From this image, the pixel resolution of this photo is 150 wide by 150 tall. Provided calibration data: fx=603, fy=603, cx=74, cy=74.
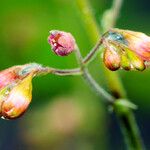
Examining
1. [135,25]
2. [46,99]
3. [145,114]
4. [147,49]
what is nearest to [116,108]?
[147,49]

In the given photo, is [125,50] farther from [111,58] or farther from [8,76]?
[8,76]

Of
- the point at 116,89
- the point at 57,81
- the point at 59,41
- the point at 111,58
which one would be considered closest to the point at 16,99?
the point at 59,41

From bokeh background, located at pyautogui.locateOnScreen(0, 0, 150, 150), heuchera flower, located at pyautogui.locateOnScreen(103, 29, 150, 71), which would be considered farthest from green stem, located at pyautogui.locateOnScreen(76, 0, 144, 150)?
bokeh background, located at pyautogui.locateOnScreen(0, 0, 150, 150)

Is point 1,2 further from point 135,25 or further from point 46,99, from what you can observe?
point 135,25

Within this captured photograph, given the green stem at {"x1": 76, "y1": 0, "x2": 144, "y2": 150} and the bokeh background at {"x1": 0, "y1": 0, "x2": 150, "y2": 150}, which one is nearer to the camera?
the green stem at {"x1": 76, "y1": 0, "x2": 144, "y2": 150}

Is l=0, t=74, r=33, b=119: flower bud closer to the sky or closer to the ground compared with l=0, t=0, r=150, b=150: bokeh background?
closer to the ground

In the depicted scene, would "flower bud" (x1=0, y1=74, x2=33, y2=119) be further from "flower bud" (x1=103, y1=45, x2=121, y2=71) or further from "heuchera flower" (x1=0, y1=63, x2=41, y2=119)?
"flower bud" (x1=103, y1=45, x2=121, y2=71)

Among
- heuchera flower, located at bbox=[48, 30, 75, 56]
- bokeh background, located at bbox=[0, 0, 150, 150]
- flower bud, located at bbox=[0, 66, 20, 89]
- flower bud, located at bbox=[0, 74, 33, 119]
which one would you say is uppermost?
bokeh background, located at bbox=[0, 0, 150, 150]
